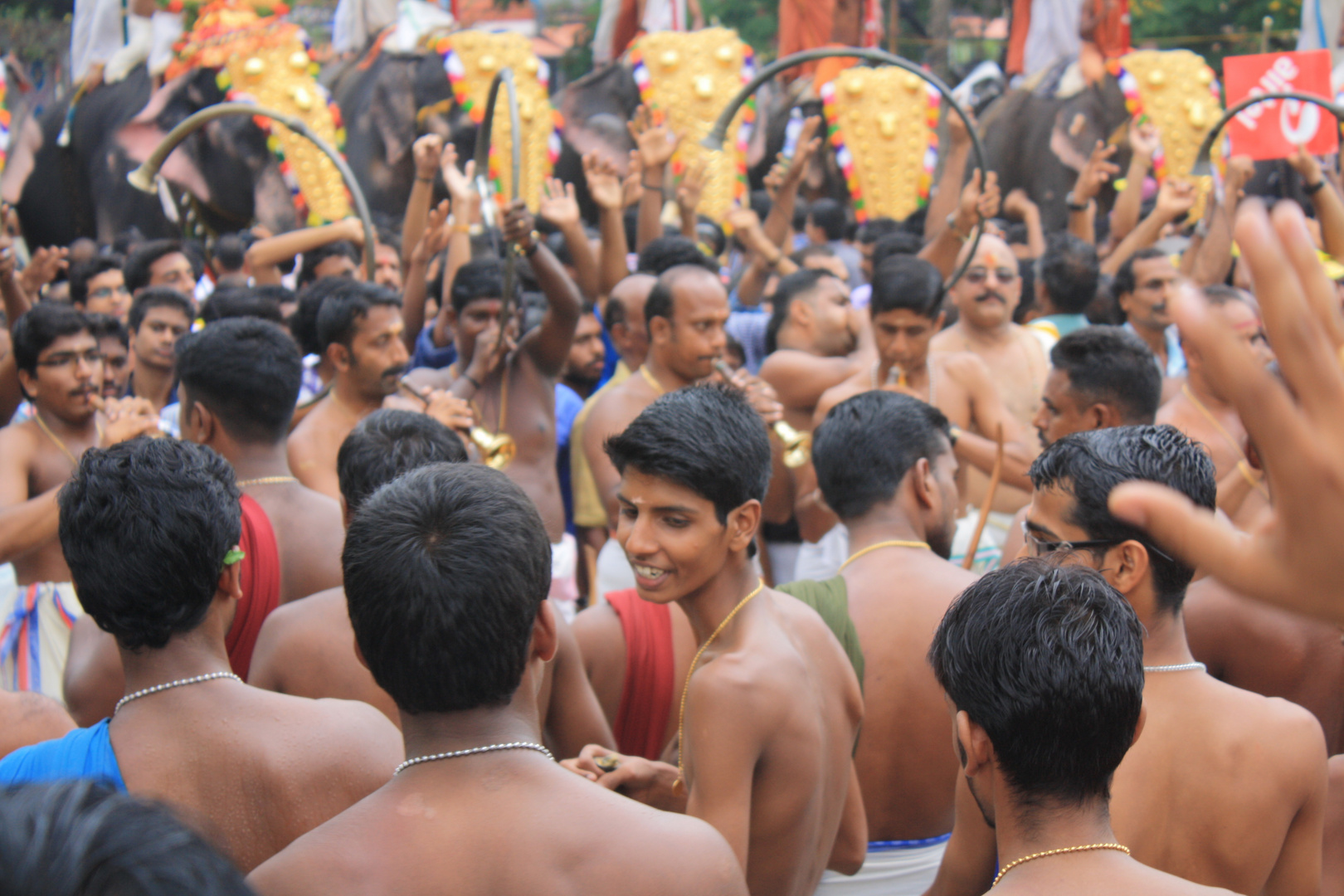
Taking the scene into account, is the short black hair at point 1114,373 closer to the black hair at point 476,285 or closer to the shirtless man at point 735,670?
the shirtless man at point 735,670

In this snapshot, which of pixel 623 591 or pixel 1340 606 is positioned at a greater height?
pixel 1340 606

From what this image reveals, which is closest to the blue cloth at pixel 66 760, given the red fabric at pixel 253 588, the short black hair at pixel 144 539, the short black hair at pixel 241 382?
the short black hair at pixel 144 539

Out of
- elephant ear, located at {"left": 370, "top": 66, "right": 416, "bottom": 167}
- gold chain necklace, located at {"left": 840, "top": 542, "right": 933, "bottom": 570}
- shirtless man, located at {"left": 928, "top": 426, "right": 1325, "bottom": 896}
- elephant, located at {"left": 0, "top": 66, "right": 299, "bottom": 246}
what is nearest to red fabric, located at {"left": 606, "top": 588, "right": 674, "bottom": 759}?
gold chain necklace, located at {"left": 840, "top": 542, "right": 933, "bottom": 570}

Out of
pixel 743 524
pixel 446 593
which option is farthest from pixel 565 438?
pixel 446 593

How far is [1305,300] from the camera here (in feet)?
3.77

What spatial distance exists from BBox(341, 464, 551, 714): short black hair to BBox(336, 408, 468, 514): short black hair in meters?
1.09

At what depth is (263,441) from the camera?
3.50 meters

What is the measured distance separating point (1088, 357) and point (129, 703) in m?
2.94

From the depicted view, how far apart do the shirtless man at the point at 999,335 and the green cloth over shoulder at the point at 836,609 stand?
280 centimetres

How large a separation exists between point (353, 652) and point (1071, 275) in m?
4.68

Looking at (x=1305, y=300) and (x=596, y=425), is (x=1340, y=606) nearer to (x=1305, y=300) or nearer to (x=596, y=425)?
(x=1305, y=300)

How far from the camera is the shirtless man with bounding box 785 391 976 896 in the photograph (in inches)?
112

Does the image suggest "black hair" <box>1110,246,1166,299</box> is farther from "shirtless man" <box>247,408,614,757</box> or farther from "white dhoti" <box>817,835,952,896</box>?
"shirtless man" <box>247,408,614,757</box>

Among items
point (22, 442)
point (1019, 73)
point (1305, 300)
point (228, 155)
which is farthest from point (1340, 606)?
point (1019, 73)
